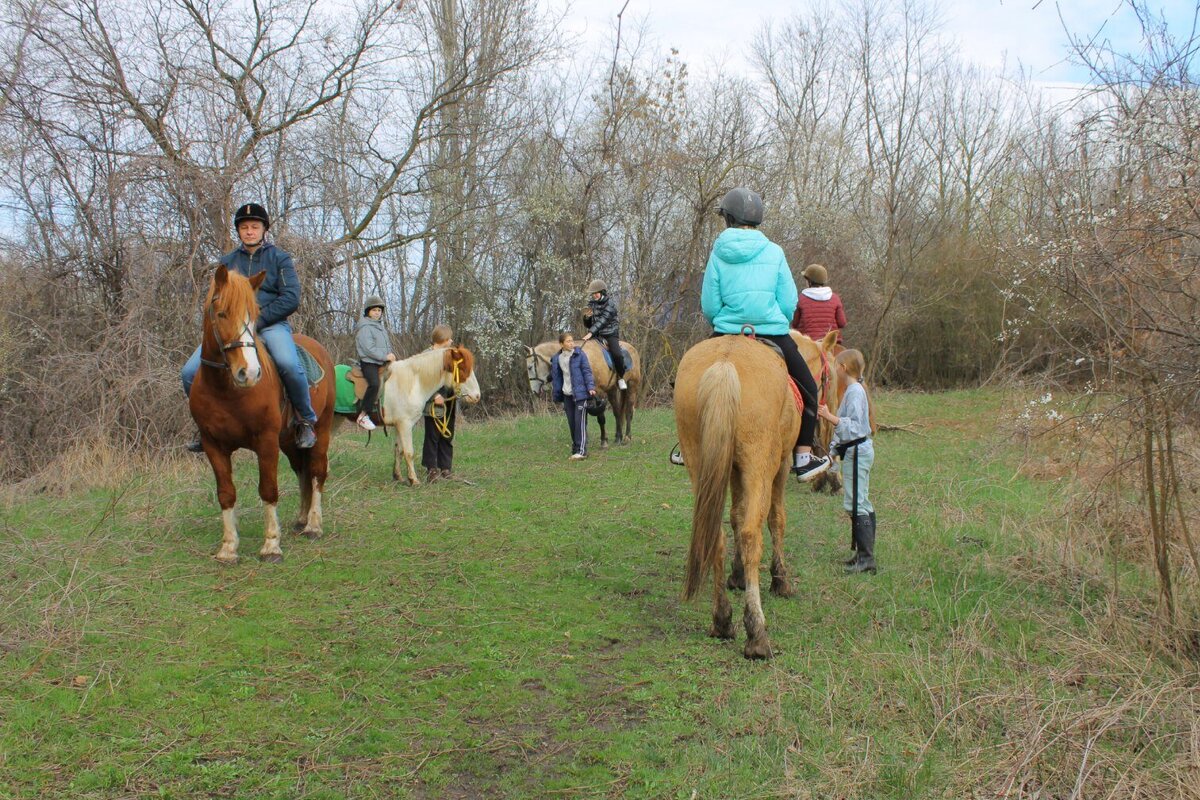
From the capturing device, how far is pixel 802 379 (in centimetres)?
589

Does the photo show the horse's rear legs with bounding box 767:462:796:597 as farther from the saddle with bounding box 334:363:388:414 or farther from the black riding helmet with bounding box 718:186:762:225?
the saddle with bounding box 334:363:388:414

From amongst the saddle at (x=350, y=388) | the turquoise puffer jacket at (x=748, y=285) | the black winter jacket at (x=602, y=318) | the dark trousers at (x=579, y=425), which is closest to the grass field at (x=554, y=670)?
the turquoise puffer jacket at (x=748, y=285)

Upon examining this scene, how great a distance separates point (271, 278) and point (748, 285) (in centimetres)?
405

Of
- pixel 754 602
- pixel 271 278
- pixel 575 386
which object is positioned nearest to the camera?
pixel 754 602

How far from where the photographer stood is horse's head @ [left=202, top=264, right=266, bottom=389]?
6.34 m

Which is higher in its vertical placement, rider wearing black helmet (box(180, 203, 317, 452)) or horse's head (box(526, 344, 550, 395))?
rider wearing black helmet (box(180, 203, 317, 452))

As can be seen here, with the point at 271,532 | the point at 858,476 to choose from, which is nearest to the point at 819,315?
the point at 858,476

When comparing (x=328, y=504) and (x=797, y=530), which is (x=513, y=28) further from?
(x=797, y=530)

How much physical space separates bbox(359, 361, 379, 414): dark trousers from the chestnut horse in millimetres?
6671

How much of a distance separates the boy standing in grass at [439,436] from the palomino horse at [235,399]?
365cm

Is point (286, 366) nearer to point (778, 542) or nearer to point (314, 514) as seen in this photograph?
point (314, 514)

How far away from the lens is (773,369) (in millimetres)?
5395

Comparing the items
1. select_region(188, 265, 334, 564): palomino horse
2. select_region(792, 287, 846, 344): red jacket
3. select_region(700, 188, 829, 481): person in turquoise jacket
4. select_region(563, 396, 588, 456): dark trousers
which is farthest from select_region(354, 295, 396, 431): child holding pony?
select_region(700, 188, 829, 481): person in turquoise jacket

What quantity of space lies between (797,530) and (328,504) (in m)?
4.93
